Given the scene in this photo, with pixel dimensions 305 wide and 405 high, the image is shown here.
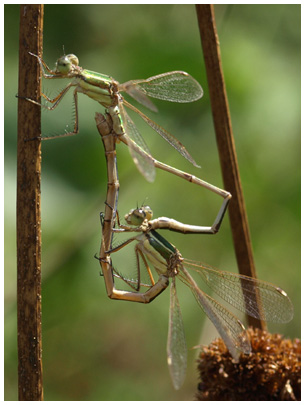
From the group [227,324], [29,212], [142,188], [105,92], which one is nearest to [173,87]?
[105,92]

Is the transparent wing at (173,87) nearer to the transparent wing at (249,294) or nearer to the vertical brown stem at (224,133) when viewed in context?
the vertical brown stem at (224,133)

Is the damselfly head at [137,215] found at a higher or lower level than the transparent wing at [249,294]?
higher

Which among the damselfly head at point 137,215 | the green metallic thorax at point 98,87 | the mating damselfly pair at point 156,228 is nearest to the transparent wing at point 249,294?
the mating damselfly pair at point 156,228

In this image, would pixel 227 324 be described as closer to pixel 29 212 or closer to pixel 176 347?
pixel 176 347

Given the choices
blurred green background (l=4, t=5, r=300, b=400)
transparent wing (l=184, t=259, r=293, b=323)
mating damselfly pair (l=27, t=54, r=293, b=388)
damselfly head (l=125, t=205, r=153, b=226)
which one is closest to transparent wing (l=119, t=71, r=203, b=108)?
mating damselfly pair (l=27, t=54, r=293, b=388)

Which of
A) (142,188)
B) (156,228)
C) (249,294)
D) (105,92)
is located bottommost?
(249,294)
